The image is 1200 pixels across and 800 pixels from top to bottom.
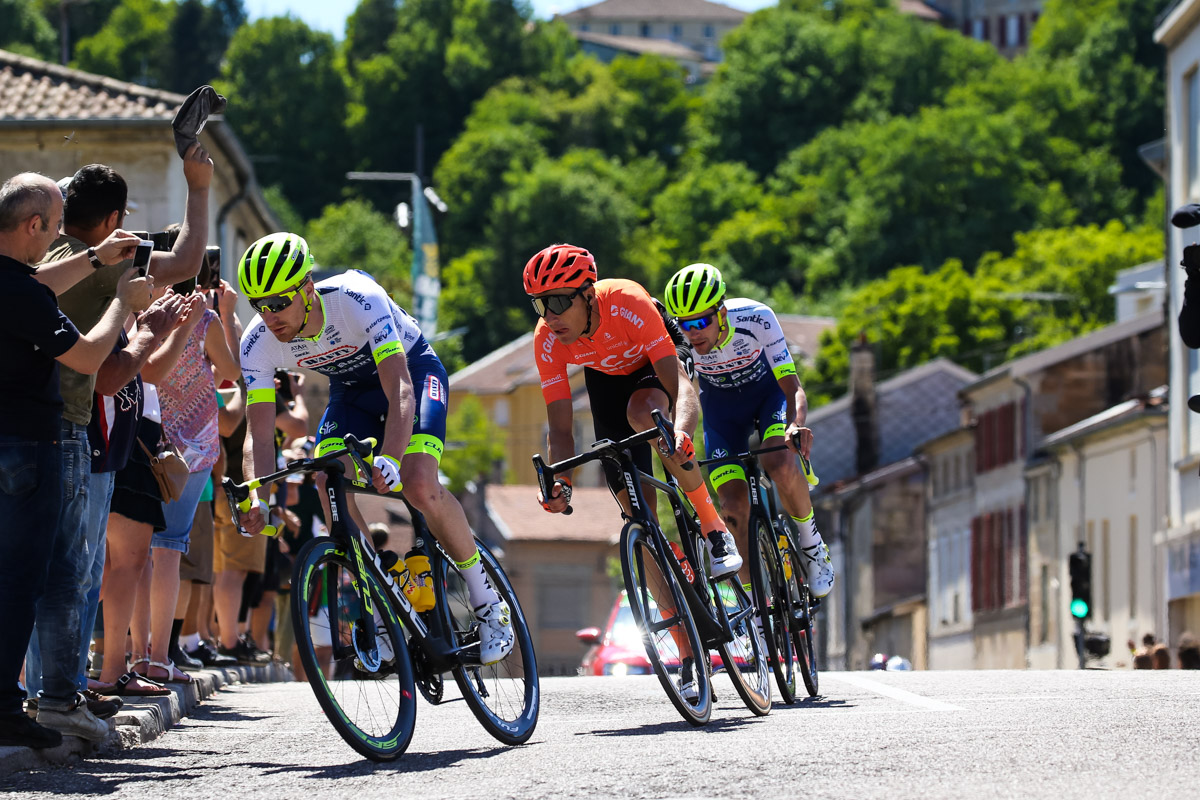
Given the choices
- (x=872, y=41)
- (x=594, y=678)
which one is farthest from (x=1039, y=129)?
(x=594, y=678)

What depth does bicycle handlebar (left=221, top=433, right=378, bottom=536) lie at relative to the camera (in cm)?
794

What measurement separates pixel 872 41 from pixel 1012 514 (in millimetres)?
74221

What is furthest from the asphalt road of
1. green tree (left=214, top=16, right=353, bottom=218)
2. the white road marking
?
green tree (left=214, top=16, right=353, bottom=218)

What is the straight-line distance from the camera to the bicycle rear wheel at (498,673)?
8.41 m

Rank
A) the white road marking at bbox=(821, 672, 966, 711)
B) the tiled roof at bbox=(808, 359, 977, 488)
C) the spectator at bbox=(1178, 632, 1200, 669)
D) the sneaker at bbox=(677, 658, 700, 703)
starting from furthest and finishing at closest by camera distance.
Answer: the tiled roof at bbox=(808, 359, 977, 488) < the spectator at bbox=(1178, 632, 1200, 669) < the white road marking at bbox=(821, 672, 966, 711) < the sneaker at bbox=(677, 658, 700, 703)

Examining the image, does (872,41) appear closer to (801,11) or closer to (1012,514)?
(801,11)

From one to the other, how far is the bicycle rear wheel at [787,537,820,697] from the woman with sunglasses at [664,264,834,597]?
0.13 m

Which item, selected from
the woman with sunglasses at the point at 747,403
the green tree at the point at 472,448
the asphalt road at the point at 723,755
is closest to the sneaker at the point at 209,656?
the asphalt road at the point at 723,755

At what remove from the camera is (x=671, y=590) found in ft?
30.0

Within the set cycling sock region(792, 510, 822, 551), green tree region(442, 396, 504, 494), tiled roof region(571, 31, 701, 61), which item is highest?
tiled roof region(571, 31, 701, 61)

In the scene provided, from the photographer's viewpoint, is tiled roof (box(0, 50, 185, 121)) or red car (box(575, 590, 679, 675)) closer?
red car (box(575, 590, 679, 675))

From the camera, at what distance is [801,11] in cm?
13662

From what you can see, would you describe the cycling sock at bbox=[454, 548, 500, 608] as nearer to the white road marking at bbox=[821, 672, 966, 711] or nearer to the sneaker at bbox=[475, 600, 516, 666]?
the sneaker at bbox=[475, 600, 516, 666]

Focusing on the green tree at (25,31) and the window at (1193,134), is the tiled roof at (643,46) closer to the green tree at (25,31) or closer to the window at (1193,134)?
the green tree at (25,31)
